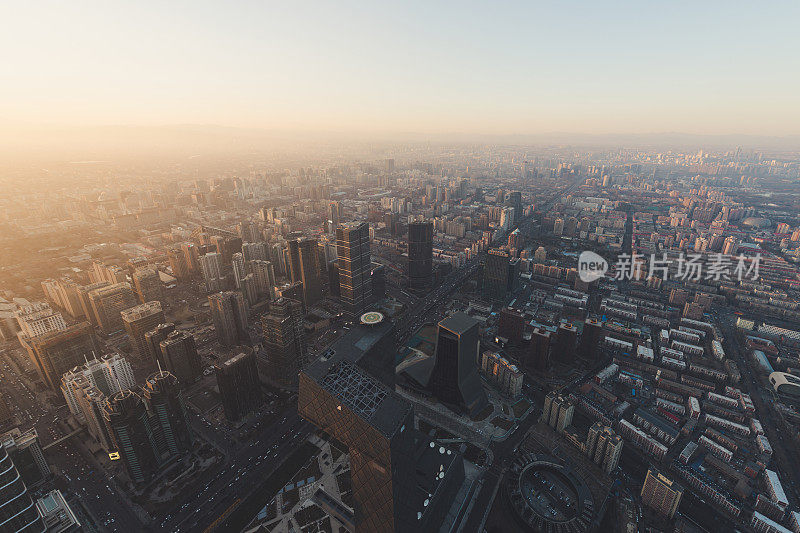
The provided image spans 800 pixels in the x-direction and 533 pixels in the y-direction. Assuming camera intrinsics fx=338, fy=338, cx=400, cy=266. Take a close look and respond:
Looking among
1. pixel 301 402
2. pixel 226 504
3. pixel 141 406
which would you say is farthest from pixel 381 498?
pixel 141 406

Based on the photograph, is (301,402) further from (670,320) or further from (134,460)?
(670,320)

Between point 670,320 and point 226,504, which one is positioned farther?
point 670,320

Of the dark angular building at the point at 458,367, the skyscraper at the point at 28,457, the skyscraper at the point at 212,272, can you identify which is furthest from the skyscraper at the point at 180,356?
the dark angular building at the point at 458,367

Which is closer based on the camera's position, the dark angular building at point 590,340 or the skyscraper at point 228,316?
the dark angular building at point 590,340

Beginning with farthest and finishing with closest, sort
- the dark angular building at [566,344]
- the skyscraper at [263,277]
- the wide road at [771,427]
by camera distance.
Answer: the skyscraper at [263,277] < the dark angular building at [566,344] < the wide road at [771,427]

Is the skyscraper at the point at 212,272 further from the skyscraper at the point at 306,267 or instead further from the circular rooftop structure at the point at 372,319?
the circular rooftop structure at the point at 372,319

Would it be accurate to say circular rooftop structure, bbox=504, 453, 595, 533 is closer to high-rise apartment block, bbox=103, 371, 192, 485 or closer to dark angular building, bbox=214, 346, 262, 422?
dark angular building, bbox=214, 346, 262, 422

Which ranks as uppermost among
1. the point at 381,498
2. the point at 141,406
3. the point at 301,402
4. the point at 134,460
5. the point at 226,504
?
the point at 301,402
